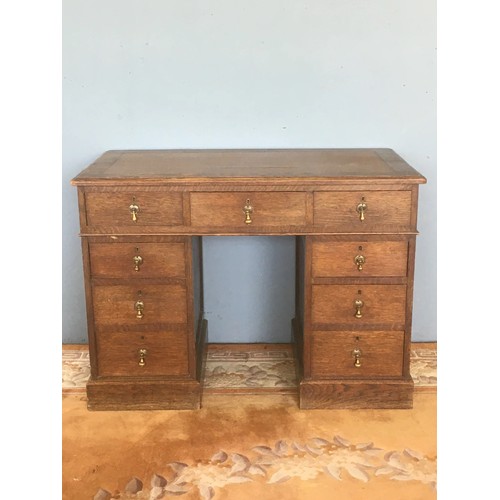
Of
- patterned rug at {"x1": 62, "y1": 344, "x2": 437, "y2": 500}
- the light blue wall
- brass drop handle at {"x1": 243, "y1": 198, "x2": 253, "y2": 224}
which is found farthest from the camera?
the light blue wall

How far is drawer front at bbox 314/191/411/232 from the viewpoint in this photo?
233 centimetres

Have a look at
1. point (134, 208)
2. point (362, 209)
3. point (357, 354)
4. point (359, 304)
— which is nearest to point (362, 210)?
point (362, 209)

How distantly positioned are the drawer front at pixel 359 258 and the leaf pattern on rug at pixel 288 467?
Result: 24.0 inches

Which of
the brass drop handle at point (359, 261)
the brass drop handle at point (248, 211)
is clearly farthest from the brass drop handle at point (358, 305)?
the brass drop handle at point (248, 211)

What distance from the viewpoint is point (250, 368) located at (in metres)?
2.89

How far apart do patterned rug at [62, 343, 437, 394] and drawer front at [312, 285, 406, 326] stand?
41 centimetres

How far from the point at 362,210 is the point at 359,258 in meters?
0.18

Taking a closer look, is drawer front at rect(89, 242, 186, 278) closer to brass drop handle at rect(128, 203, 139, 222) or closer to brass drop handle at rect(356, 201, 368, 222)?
brass drop handle at rect(128, 203, 139, 222)

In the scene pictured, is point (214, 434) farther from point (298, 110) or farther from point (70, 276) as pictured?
point (298, 110)

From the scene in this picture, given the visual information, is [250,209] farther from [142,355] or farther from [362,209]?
[142,355]

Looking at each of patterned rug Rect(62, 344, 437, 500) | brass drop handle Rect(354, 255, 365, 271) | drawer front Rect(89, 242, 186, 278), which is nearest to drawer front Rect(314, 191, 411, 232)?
brass drop handle Rect(354, 255, 365, 271)

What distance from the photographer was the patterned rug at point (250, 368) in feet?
8.99

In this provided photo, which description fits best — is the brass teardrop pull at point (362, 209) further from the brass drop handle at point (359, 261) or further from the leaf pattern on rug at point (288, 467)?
the leaf pattern on rug at point (288, 467)

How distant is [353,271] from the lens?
2.43m
